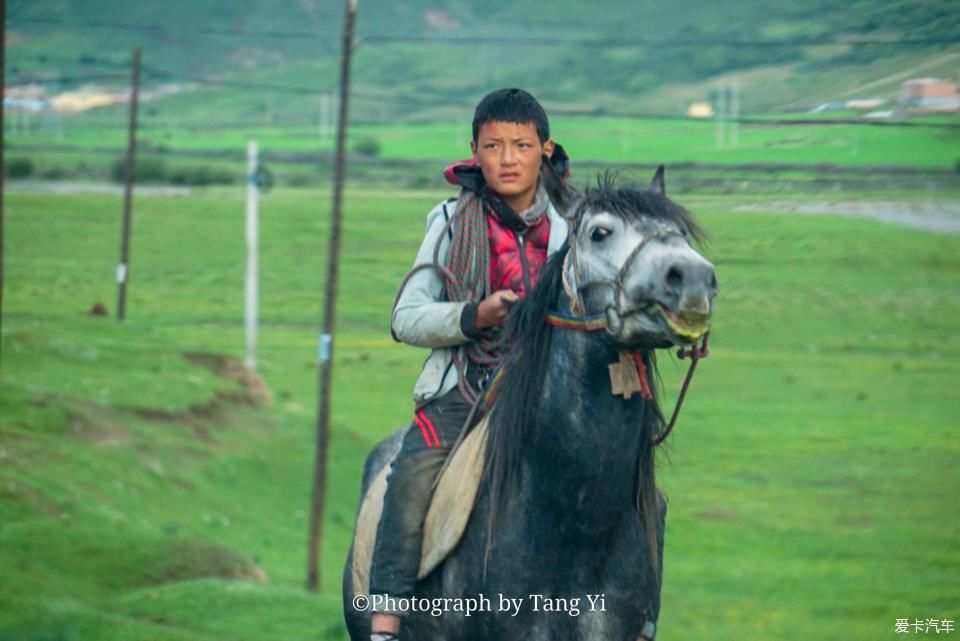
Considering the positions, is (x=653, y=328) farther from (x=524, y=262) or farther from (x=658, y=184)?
(x=524, y=262)

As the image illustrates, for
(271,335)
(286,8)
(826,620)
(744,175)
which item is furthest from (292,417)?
(286,8)

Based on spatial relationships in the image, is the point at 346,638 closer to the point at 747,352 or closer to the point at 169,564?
the point at 169,564

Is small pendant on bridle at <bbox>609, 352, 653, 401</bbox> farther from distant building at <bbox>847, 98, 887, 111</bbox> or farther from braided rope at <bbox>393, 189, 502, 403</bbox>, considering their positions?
distant building at <bbox>847, 98, 887, 111</bbox>

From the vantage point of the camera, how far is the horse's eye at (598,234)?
5.51m

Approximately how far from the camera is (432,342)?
6113mm

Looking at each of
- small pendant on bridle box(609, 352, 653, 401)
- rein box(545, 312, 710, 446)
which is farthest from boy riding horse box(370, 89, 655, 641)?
small pendant on bridle box(609, 352, 653, 401)

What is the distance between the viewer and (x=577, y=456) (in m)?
5.64

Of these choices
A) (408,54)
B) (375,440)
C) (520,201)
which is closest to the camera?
(520,201)

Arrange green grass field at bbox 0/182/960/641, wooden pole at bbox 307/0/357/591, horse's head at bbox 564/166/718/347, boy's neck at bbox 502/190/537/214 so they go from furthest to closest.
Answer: wooden pole at bbox 307/0/357/591 < green grass field at bbox 0/182/960/641 < boy's neck at bbox 502/190/537/214 < horse's head at bbox 564/166/718/347

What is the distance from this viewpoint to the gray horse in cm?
552

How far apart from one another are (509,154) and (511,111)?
0.59 feet

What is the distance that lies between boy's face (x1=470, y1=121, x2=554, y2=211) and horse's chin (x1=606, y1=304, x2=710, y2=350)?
945mm

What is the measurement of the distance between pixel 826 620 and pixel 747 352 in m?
25.2

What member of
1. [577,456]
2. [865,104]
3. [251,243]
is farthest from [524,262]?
[251,243]
